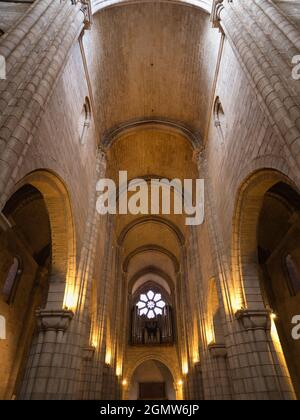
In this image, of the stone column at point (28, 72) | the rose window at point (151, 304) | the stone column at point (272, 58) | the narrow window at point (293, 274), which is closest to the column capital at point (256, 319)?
the stone column at point (272, 58)

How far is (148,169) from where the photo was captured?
1577 centimetres

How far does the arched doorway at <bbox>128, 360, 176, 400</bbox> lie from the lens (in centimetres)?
2283

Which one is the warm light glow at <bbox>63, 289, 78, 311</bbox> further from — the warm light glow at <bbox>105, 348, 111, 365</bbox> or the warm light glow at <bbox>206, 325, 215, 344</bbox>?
the warm light glow at <bbox>105, 348, 111, 365</bbox>

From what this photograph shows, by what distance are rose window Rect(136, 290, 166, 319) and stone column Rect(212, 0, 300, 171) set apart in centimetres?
2275

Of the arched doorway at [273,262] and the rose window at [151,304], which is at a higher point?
the rose window at [151,304]

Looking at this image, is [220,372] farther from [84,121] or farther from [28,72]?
[28,72]

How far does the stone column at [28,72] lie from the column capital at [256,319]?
19.4ft

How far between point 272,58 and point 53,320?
7.41 meters

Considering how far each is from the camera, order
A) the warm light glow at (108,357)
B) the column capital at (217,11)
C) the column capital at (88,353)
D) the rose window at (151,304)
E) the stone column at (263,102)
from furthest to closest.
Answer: the rose window at (151,304) → the warm light glow at (108,357) → the column capital at (88,353) → the column capital at (217,11) → the stone column at (263,102)

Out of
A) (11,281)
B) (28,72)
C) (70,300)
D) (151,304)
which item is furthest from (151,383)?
(28,72)

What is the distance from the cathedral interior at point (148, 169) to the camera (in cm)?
521

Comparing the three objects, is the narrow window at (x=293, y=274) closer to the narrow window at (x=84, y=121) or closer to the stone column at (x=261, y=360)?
the stone column at (x=261, y=360)

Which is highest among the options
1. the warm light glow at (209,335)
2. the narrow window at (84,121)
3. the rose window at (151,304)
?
the rose window at (151,304)

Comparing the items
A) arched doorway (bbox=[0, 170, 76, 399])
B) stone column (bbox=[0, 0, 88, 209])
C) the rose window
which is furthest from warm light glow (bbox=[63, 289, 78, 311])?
the rose window
